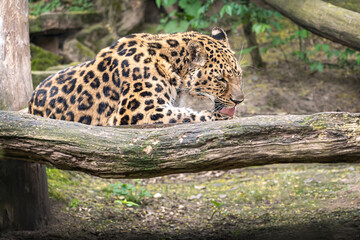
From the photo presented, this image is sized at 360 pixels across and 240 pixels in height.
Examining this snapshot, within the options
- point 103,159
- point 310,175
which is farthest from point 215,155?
point 310,175

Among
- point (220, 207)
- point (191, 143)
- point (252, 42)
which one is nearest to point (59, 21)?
point (252, 42)

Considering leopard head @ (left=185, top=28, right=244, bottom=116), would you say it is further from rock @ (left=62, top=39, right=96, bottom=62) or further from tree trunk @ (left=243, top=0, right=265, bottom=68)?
rock @ (left=62, top=39, right=96, bottom=62)

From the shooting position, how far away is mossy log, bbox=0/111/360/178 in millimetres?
3443

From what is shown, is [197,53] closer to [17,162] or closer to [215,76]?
[215,76]

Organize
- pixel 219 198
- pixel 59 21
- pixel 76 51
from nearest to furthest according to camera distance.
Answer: pixel 219 198 → pixel 76 51 → pixel 59 21

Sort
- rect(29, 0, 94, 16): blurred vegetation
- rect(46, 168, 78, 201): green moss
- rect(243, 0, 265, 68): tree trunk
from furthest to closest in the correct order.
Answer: rect(29, 0, 94, 16): blurred vegetation < rect(243, 0, 265, 68): tree trunk < rect(46, 168, 78, 201): green moss

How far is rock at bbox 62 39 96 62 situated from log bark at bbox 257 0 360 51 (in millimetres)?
5702

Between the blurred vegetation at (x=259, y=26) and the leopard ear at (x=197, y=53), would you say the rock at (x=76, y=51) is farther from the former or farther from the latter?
the leopard ear at (x=197, y=53)

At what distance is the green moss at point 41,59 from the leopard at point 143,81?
5935 mm

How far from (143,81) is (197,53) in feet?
2.16

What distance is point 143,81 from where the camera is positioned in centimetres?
479

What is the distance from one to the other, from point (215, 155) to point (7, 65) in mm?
3457

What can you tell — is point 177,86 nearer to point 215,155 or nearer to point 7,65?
point 215,155

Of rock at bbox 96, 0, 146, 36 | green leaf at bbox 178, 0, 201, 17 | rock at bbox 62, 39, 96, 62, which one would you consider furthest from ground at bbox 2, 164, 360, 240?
rock at bbox 96, 0, 146, 36
